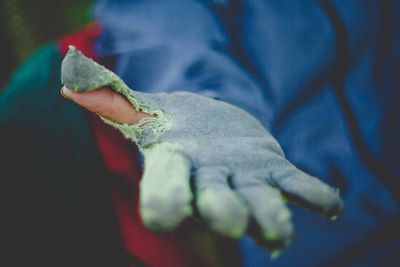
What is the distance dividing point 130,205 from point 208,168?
44 centimetres

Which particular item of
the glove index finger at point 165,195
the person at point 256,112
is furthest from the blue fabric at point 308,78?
the glove index finger at point 165,195

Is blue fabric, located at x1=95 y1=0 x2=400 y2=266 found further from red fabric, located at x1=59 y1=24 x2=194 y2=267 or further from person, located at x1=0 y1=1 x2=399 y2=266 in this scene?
red fabric, located at x1=59 y1=24 x2=194 y2=267

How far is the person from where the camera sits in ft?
2.33

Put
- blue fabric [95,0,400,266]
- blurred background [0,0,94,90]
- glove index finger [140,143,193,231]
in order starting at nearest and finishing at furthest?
glove index finger [140,143,193,231], blue fabric [95,0,400,266], blurred background [0,0,94,90]

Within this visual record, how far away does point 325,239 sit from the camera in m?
0.71

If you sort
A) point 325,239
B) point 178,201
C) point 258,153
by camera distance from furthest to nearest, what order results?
point 325,239 < point 258,153 < point 178,201

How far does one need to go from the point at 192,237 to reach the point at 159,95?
0.39 m

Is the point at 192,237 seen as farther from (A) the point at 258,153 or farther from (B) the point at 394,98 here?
(B) the point at 394,98

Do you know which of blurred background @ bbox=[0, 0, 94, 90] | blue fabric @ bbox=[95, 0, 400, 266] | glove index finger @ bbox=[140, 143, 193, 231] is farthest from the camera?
blurred background @ bbox=[0, 0, 94, 90]

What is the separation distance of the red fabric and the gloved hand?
0.27m

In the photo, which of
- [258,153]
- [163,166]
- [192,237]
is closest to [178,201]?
[163,166]

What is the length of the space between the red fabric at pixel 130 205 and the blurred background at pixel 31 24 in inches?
28.6

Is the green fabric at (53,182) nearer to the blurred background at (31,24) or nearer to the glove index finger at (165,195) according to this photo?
the glove index finger at (165,195)

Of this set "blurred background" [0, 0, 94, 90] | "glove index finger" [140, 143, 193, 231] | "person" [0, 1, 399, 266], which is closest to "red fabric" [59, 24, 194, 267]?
"person" [0, 1, 399, 266]
